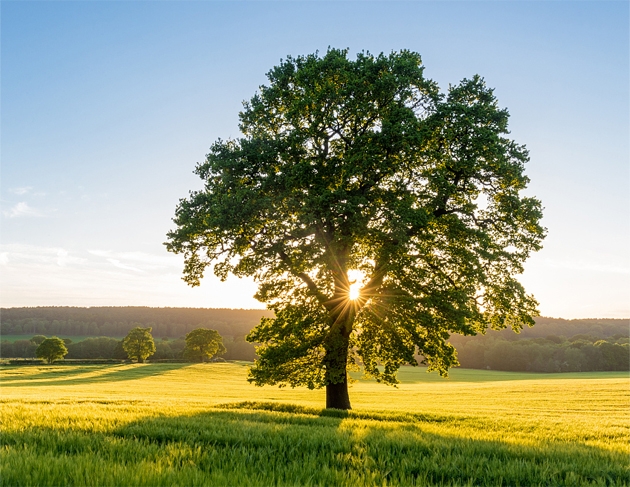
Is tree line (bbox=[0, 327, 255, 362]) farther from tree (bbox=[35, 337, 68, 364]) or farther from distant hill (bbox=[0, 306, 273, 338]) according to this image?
distant hill (bbox=[0, 306, 273, 338])

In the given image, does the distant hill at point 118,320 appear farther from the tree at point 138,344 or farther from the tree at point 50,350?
the tree at point 50,350

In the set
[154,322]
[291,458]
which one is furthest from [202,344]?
[291,458]

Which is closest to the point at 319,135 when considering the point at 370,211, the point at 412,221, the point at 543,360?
the point at 370,211

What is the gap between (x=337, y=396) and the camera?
65.6 ft

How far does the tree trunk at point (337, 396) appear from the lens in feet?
65.1

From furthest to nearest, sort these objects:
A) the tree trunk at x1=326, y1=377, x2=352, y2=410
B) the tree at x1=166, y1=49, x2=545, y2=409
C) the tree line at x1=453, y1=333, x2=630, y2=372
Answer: the tree line at x1=453, y1=333, x2=630, y2=372 → the tree trunk at x1=326, y1=377, x2=352, y2=410 → the tree at x1=166, y1=49, x2=545, y2=409

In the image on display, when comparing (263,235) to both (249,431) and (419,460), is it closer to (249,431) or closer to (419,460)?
(249,431)

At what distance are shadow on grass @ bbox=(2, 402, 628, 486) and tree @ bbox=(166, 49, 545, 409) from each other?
8723 mm

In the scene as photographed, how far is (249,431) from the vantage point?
8570 millimetres

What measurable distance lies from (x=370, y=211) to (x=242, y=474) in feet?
41.9

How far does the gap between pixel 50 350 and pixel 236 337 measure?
55304 mm

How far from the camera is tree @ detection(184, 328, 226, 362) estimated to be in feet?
326

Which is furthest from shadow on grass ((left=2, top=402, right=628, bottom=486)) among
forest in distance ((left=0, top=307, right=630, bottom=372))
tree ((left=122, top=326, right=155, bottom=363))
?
tree ((left=122, top=326, right=155, bottom=363))

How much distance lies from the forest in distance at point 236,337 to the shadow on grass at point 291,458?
2123 inches
